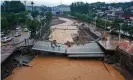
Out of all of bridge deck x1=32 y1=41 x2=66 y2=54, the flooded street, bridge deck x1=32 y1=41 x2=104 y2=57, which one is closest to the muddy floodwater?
the flooded street

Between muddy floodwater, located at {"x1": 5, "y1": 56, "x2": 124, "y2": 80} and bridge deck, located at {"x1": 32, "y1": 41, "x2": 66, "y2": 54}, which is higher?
bridge deck, located at {"x1": 32, "y1": 41, "x2": 66, "y2": 54}

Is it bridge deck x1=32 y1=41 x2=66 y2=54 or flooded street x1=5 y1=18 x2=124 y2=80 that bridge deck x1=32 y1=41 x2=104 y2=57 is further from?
flooded street x1=5 y1=18 x2=124 y2=80

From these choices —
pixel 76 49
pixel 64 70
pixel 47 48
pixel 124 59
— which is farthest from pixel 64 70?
pixel 124 59

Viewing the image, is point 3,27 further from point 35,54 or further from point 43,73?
Result: point 43,73

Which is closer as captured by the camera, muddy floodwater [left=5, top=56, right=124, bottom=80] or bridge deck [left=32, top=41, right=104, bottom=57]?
muddy floodwater [left=5, top=56, right=124, bottom=80]

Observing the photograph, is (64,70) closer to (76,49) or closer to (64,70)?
(64,70)

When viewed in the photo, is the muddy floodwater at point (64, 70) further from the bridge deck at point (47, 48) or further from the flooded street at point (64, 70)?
the bridge deck at point (47, 48)

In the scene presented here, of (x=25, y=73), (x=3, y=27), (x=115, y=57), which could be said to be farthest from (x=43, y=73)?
(x=3, y=27)

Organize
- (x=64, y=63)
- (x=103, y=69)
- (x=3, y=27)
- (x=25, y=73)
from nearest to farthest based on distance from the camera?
(x=25, y=73), (x=103, y=69), (x=64, y=63), (x=3, y=27)
